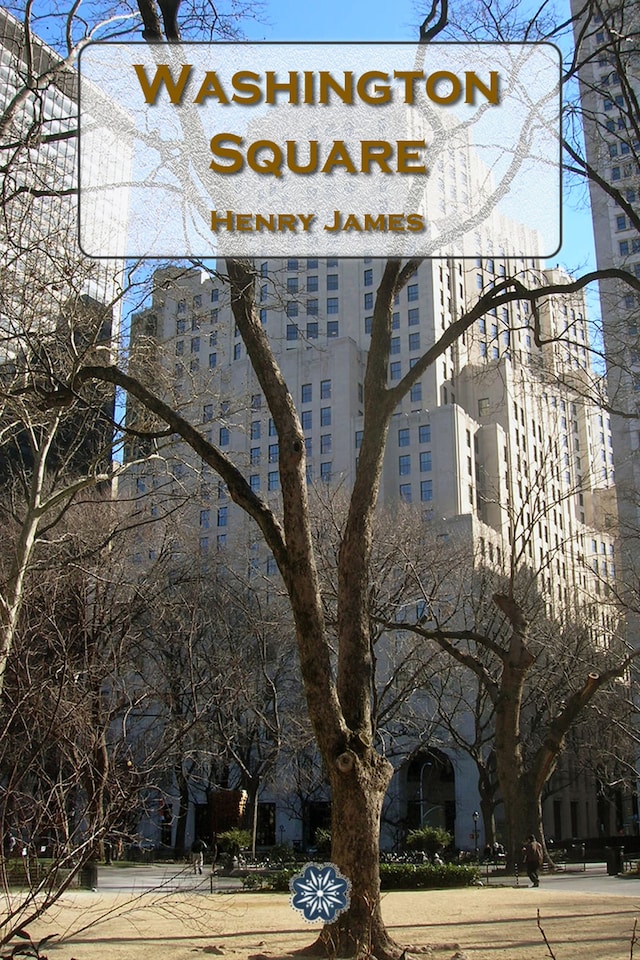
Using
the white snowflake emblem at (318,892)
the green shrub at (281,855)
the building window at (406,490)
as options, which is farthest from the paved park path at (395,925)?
the building window at (406,490)

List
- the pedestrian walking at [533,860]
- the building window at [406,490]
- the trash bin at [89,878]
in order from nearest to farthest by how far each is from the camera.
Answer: the trash bin at [89,878] → the pedestrian walking at [533,860] → the building window at [406,490]

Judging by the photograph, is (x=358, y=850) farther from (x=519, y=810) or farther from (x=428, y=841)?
(x=428, y=841)

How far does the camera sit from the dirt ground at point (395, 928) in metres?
9.10

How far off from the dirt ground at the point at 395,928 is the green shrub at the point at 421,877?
3097 millimetres

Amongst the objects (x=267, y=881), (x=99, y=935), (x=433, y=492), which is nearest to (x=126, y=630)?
(x=267, y=881)

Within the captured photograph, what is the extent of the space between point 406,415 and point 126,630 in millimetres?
46203

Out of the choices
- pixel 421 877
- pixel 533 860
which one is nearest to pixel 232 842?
pixel 421 877

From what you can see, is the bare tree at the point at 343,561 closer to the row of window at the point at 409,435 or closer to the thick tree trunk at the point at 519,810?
the thick tree trunk at the point at 519,810

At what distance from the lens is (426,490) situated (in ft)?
216

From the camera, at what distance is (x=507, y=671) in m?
19.4

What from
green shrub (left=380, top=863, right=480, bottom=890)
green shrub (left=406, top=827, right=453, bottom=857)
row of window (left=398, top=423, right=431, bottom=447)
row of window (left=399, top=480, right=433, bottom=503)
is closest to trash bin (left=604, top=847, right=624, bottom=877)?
green shrub (left=406, top=827, right=453, bottom=857)

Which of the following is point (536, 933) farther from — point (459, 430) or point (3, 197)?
Result: point (459, 430)

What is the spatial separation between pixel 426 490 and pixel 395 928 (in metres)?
55.2

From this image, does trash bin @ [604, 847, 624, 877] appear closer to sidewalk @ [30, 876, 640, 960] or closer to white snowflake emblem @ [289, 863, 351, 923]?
sidewalk @ [30, 876, 640, 960]
